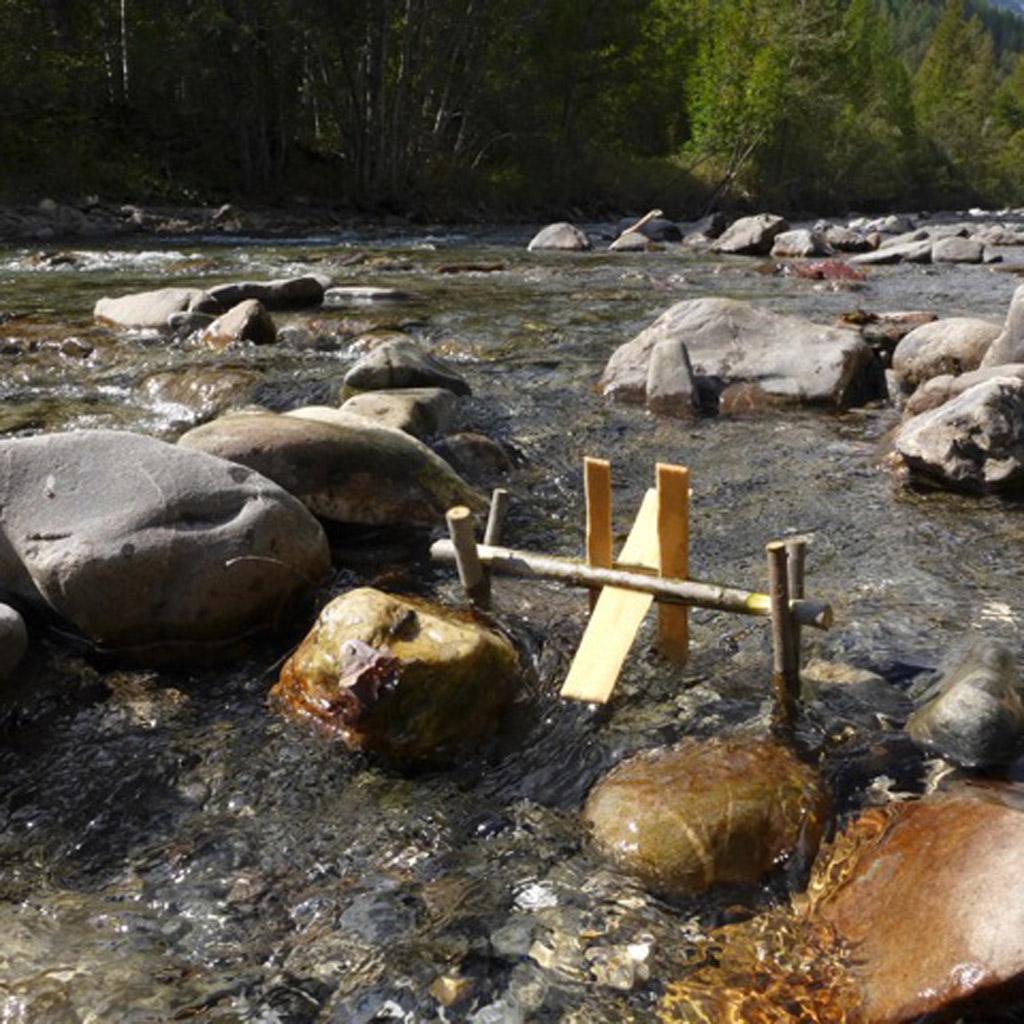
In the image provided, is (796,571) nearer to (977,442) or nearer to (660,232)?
(977,442)

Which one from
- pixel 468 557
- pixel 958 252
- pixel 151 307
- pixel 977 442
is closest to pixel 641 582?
pixel 468 557

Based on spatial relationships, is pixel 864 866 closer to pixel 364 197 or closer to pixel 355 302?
pixel 355 302

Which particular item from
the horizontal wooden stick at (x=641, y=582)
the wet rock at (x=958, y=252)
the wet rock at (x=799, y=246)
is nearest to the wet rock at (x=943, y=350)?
the horizontal wooden stick at (x=641, y=582)

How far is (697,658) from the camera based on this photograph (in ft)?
15.3

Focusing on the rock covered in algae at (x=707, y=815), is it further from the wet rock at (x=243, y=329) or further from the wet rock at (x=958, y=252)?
the wet rock at (x=958, y=252)

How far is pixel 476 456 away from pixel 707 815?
4147 millimetres

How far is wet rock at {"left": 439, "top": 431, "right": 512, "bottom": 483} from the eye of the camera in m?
7.11

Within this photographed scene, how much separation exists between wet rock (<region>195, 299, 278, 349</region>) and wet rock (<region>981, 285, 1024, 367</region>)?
22.0ft

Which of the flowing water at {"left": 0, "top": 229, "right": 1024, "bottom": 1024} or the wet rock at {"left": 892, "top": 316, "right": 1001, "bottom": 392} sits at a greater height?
the wet rock at {"left": 892, "top": 316, "right": 1001, "bottom": 392}

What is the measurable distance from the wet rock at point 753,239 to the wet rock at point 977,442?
18123 mm

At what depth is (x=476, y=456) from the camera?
23.7ft

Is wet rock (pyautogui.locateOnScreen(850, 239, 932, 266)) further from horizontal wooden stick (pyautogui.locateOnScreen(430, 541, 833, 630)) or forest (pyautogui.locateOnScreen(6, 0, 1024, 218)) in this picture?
horizontal wooden stick (pyautogui.locateOnScreen(430, 541, 833, 630))

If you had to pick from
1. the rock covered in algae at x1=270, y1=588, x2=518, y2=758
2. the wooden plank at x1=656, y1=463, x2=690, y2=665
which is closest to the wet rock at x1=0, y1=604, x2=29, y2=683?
the rock covered in algae at x1=270, y1=588, x2=518, y2=758

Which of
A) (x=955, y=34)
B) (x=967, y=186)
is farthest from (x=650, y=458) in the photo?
(x=955, y=34)
